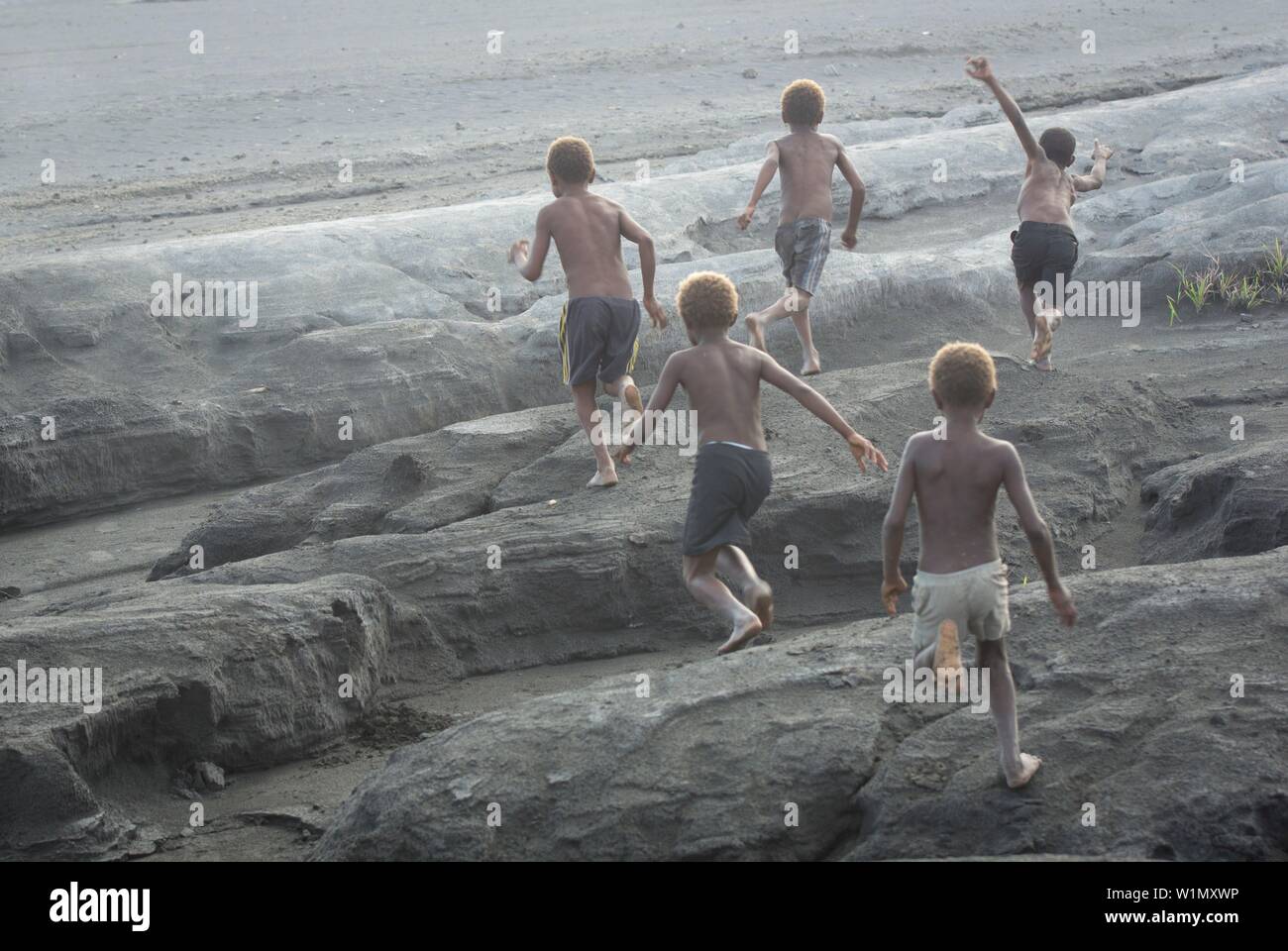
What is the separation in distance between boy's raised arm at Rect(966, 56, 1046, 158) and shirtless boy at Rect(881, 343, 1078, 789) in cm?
257

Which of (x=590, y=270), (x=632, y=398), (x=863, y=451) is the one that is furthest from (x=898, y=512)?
(x=590, y=270)

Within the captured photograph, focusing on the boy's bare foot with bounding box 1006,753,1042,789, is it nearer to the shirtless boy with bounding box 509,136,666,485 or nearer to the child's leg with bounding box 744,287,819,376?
the shirtless boy with bounding box 509,136,666,485

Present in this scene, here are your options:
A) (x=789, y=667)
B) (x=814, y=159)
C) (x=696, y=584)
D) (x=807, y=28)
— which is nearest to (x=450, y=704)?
(x=696, y=584)

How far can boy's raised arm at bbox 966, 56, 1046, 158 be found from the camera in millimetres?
6445

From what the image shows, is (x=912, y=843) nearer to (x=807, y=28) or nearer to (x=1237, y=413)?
(x=1237, y=413)

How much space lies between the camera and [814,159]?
26.1 ft

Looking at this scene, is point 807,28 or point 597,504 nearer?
point 597,504

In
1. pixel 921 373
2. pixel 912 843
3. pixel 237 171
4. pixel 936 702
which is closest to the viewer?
pixel 912 843

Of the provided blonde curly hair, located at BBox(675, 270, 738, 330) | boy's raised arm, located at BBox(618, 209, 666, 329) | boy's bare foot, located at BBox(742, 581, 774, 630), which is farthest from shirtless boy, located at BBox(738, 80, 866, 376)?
boy's bare foot, located at BBox(742, 581, 774, 630)

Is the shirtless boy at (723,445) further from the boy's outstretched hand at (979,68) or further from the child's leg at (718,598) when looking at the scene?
the boy's outstretched hand at (979,68)

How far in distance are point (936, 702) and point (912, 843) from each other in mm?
618

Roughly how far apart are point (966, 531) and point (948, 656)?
0.36m

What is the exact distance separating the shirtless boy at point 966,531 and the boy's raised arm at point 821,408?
90cm

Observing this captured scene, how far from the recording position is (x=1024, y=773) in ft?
13.3
